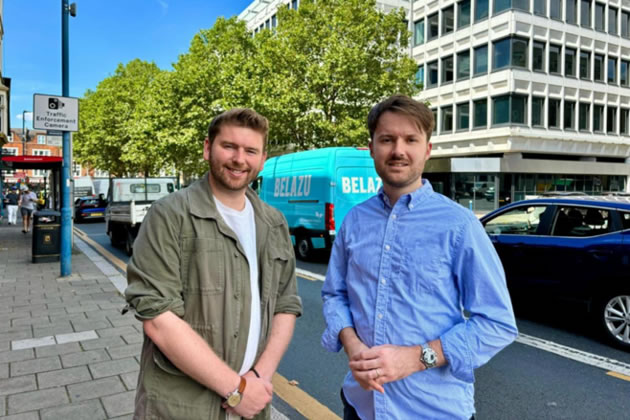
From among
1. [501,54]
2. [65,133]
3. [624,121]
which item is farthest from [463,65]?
[65,133]

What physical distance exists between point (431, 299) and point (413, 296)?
6cm

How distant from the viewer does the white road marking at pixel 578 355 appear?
4.59 meters

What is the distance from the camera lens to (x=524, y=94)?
31.0m

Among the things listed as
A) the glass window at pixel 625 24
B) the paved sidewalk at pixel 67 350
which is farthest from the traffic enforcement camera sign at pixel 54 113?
the glass window at pixel 625 24

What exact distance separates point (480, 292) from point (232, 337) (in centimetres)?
85

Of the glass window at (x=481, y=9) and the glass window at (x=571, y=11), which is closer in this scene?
the glass window at (x=481, y=9)

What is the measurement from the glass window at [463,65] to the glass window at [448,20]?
205 centimetres

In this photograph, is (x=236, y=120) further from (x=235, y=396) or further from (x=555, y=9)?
(x=555, y=9)

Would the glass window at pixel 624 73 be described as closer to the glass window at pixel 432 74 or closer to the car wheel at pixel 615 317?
the glass window at pixel 432 74

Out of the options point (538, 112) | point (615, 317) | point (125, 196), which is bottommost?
point (615, 317)

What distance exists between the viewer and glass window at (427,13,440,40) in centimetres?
3559

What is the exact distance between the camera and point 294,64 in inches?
939

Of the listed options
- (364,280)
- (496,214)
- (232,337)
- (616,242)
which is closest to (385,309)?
(364,280)

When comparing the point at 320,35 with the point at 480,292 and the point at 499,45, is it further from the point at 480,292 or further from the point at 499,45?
the point at 480,292
